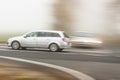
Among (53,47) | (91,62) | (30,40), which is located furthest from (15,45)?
(91,62)

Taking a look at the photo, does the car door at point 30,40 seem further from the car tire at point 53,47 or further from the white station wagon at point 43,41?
the car tire at point 53,47

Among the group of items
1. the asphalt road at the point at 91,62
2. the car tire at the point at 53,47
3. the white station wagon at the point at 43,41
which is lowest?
the asphalt road at the point at 91,62

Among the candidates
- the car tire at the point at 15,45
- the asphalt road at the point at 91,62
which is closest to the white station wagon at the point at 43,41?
the car tire at the point at 15,45

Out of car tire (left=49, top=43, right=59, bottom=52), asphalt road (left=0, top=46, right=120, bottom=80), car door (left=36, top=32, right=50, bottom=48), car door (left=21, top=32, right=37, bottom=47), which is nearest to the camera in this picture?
asphalt road (left=0, top=46, right=120, bottom=80)

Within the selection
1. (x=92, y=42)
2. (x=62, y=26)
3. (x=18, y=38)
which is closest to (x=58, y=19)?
(x=62, y=26)

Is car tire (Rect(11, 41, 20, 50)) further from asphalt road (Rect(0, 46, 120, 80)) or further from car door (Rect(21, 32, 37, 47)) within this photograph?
asphalt road (Rect(0, 46, 120, 80))

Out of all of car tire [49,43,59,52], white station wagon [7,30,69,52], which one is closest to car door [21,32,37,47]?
white station wagon [7,30,69,52]

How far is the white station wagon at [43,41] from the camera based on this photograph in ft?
103

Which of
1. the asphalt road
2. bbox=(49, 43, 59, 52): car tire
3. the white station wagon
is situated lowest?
the asphalt road

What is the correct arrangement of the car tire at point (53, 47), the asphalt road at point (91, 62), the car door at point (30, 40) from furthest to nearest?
the car door at point (30, 40), the car tire at point (53, 47), the asphalt road at point (91, 62)

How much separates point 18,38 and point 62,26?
698 inches

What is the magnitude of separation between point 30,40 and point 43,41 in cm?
110

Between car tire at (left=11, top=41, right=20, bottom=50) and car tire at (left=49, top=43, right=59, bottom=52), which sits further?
car tire at (left=11, top=41, right=20, bottom=50)

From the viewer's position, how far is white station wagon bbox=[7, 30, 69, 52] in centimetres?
3139
